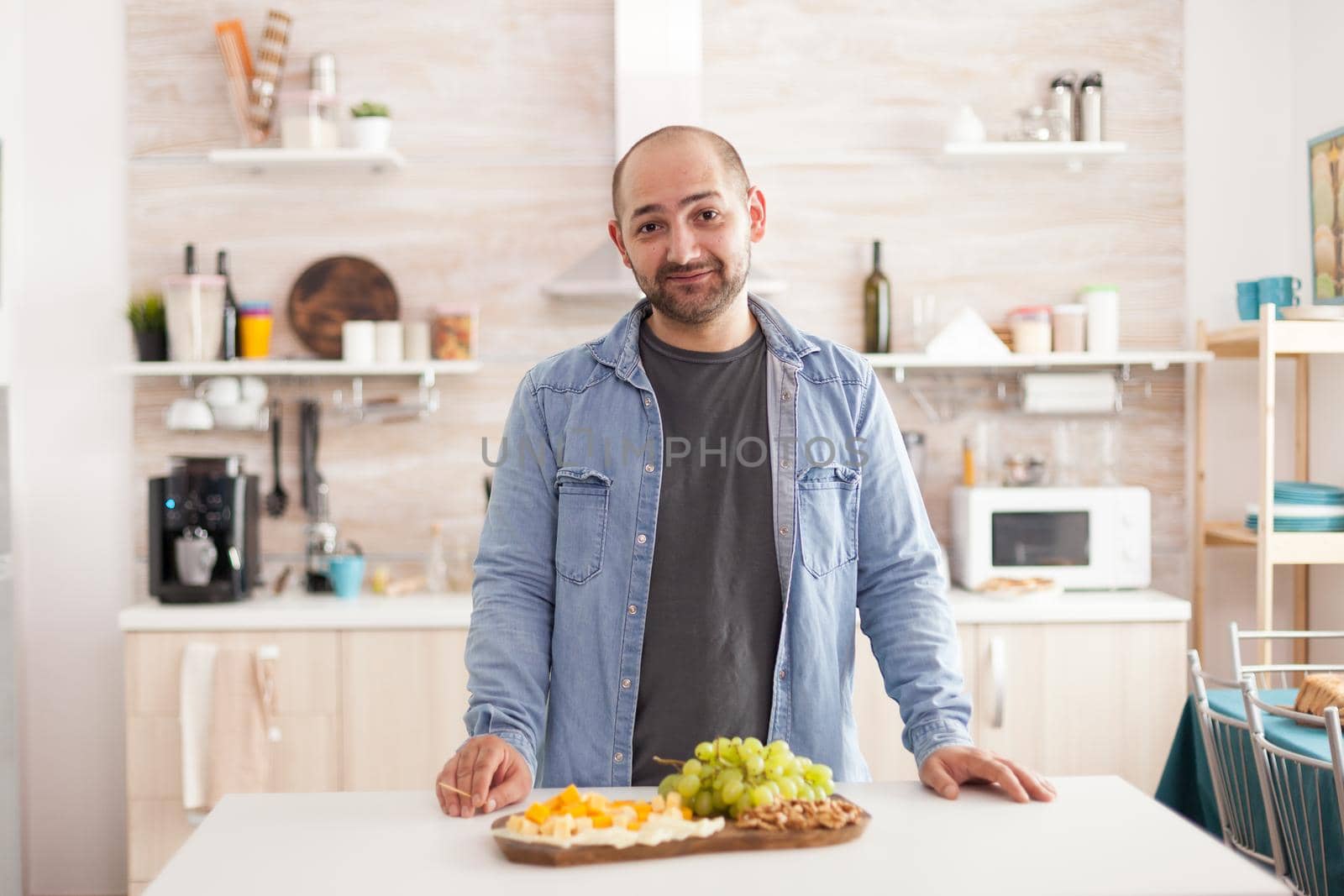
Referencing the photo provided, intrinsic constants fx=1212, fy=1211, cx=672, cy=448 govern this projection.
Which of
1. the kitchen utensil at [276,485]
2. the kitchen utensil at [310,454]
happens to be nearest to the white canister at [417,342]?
the kitchen utensil at [310,454]

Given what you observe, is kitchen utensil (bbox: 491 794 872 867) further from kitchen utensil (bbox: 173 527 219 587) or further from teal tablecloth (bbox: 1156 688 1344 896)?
kitchen utensil (bbox: 173 527 219 587)

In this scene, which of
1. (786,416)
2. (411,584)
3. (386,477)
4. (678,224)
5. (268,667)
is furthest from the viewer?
(386,477)

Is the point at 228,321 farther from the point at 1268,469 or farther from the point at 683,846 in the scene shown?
the point at 1268,469

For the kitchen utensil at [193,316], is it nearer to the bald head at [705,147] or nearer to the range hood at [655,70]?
the range hood at [655,70]

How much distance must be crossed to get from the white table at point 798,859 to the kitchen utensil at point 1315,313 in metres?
2.05

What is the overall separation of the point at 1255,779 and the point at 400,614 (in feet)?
6.60

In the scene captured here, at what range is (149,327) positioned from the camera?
3420 mm

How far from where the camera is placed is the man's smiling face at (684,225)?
1637 mm

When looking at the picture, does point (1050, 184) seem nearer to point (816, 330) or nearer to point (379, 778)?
point (816, 330)

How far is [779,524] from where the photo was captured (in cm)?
171

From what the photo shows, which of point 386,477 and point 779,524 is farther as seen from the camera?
point 386,477

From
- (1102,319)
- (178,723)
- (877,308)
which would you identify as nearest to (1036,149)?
(1102,319)

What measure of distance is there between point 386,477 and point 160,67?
1372mm

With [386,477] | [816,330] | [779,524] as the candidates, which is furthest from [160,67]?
[779,524]
